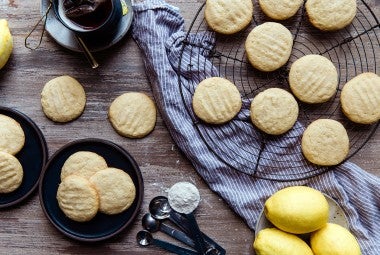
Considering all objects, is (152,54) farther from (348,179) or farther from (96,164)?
(348,179)

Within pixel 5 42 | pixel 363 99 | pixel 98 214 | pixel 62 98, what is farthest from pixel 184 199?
pixel 5 42

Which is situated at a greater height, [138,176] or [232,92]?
[232,92]

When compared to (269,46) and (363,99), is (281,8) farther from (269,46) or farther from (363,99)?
(363,99)

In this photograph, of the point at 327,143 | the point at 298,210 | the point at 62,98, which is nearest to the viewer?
the point at 298,210

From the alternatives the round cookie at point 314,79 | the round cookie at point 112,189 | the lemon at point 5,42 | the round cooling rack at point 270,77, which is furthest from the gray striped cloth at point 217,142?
the lemon at point 5,42

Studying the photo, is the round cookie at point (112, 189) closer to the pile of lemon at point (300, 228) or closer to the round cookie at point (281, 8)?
the pile of lemon at point (300, 228)

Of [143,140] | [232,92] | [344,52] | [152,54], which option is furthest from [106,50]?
[344,52]

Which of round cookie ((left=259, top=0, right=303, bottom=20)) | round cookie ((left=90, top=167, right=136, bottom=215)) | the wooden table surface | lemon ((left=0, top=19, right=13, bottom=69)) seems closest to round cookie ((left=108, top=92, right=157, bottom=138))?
the wooden table surface
